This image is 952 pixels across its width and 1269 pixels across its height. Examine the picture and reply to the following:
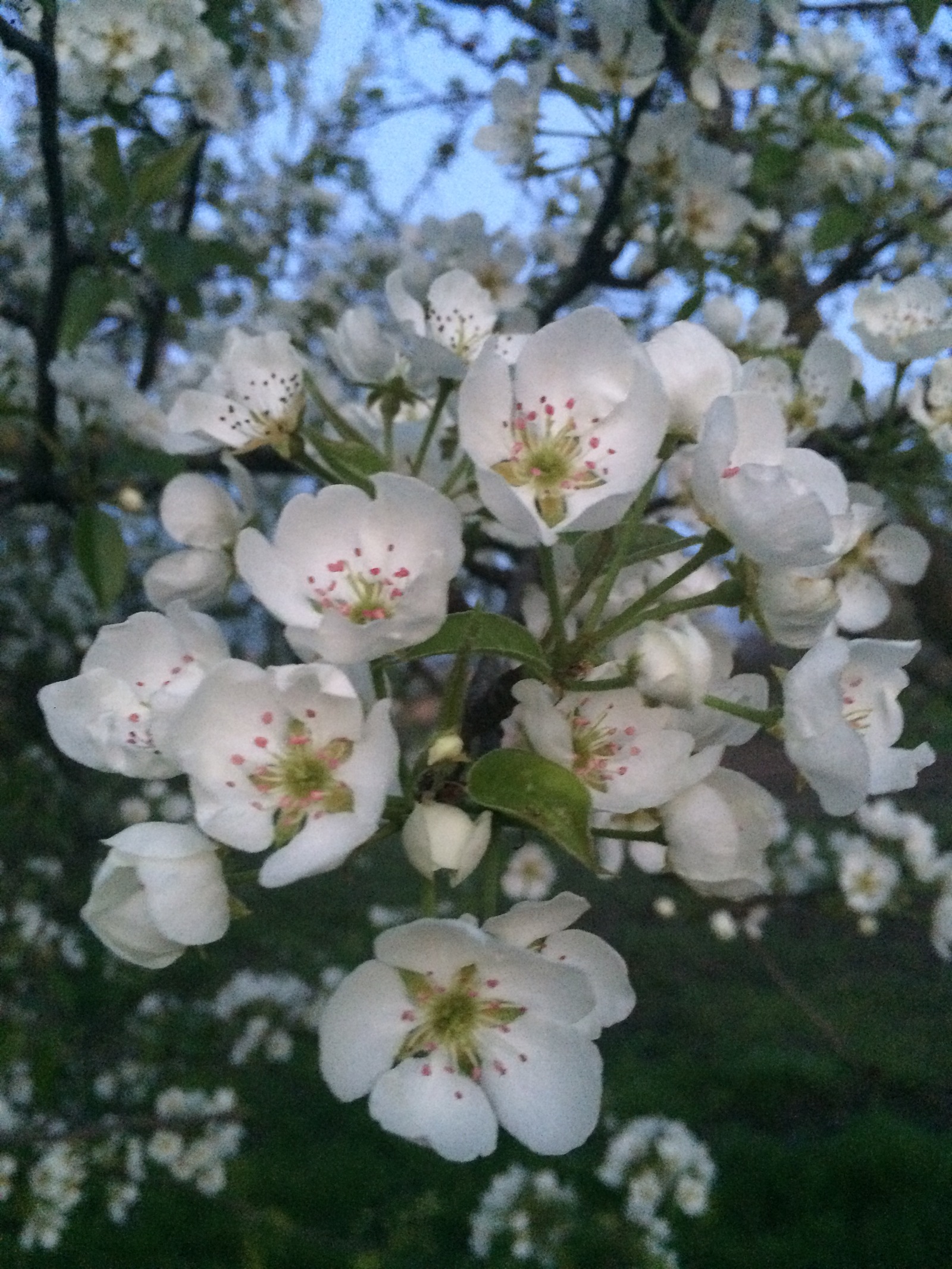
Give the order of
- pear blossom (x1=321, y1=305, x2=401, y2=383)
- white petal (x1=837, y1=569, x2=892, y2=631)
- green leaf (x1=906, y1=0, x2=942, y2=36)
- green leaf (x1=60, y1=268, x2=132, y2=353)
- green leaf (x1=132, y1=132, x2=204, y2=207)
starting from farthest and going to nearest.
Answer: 1. green leaf (x1=60, y1=268, x2=132, y2=353)
2. green leaf (x1=132, y1=132, x2=204, y2=207)
3. white petal (x1=837, y1=569, x2=892, y2=631)
4. green leaf (x1=906, y1=0, x2=942, y2=36)
5. pear blossom (x1=321, y1=305, x2=401, y2=383)

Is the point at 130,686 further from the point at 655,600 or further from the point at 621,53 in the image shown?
the point at 621,53

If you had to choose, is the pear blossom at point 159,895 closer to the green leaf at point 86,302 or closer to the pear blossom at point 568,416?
the pear blossom at point 568,416

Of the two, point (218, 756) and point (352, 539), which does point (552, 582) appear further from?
point (218, 756)

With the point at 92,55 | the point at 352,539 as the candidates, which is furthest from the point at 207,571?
the point at 92,55

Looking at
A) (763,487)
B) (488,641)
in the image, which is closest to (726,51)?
(763,487)

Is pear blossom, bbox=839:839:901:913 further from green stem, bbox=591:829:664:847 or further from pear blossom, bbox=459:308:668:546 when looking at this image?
pear blossom, bbox=459:308:668:546

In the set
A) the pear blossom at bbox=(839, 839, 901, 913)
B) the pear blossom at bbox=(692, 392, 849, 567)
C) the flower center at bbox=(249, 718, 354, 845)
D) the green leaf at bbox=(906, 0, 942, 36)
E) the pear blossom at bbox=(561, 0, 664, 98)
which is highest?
the green leaf at bbox=(906, 0, 942, 36)

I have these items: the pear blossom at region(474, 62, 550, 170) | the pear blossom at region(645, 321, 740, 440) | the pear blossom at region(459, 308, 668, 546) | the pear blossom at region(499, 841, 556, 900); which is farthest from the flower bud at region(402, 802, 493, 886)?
the pear blossom at region(499, 841, 556, 900)
